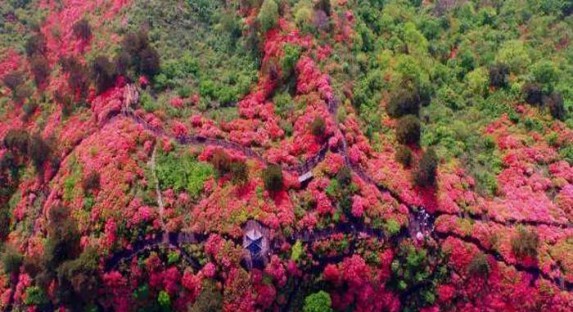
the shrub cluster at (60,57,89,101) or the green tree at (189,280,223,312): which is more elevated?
the shrub cluster at (60,57,89,101)

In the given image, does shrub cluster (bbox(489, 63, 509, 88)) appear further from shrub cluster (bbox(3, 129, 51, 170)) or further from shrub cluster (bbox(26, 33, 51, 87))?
shrub cluster (bbox(26, 33, 51, 87))

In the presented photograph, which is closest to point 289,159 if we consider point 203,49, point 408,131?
point 408,131

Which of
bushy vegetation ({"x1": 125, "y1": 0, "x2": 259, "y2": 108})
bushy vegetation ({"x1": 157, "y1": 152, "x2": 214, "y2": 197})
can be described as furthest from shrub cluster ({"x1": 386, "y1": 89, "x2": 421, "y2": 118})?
bushy vegetation ({"x1": 157, "y1": 152, "x2": 214, "y2": 197})

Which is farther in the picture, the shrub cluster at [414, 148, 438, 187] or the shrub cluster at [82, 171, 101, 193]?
the shrub cluster at [414, 148, 438, 187]

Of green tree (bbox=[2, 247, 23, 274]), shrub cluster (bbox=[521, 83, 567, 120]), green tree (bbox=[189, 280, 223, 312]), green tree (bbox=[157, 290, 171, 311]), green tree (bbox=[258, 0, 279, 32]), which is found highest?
green tree (bbox=[258, 0, 279, 32])

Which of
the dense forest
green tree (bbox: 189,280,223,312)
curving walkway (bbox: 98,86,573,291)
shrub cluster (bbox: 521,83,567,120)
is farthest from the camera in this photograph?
shrub cluster (bbox: 521,83,567,120)

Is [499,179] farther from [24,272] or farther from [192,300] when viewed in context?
[24,272]

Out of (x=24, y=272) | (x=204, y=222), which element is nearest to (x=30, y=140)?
(x=24, y=272)
